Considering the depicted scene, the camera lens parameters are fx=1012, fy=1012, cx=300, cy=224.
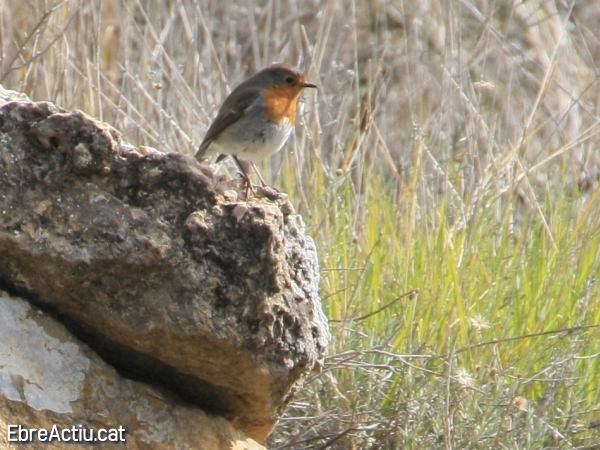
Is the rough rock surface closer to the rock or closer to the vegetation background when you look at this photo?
the rock

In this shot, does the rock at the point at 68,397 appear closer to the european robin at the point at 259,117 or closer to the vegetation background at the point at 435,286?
the vegetation background at the point at 435,286

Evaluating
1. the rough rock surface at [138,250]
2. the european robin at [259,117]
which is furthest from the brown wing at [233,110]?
the rough rock surface at [138,250]

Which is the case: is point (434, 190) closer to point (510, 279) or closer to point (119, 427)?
point (510, 279)

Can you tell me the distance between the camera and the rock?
265cm

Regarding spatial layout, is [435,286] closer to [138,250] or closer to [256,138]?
[256,138]

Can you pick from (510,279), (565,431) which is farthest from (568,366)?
(510,279)

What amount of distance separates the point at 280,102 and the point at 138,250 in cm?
208

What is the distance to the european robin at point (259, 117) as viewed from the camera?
4.49 metres

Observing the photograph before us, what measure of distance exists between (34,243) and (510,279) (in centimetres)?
221

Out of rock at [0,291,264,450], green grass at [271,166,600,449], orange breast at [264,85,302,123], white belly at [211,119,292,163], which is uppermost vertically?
orange breast at [264,85,302,123]

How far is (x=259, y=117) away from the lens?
14.8 feet

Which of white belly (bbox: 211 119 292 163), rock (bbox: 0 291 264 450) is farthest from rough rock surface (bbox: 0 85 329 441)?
white belly (bbox: 211 119 292 163)

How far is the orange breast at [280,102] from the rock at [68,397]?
1.89 metres

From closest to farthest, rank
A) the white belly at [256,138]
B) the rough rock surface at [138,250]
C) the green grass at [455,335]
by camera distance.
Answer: the rough rock surface at [138,250] → the green grass at [455,335] → the white belly at [256,138]
